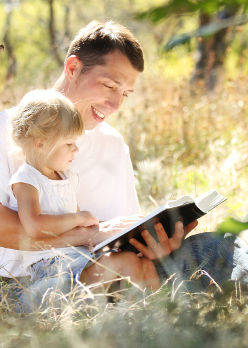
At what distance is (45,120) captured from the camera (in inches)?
80.4

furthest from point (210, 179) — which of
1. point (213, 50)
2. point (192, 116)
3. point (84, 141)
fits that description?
point (213, 50)

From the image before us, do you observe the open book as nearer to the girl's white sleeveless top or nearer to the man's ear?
the girl's white sleeveless top

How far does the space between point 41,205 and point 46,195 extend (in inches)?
1.7

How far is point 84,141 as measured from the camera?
2.60m

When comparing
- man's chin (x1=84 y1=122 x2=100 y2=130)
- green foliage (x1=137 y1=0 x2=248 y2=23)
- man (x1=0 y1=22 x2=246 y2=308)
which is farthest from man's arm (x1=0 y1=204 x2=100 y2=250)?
green foliage (x1=137 y1=0 x2=248 y2=23)

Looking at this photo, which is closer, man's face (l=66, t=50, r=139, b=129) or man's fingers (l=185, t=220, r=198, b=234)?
man's fingers (l=185, t=220, r=198, b=234)

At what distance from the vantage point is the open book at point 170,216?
178 centimetres

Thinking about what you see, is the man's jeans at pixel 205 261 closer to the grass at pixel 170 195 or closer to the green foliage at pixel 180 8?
the grass at pixel 170 195

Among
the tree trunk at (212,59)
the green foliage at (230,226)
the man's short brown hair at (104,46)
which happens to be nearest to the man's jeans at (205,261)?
the man's short brown hair at (104,46)

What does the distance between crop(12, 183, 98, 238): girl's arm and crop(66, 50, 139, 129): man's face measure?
0.52m

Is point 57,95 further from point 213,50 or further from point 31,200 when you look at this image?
point 213,50

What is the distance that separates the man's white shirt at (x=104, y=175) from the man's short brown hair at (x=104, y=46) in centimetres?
37

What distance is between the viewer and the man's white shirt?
8.38 feet

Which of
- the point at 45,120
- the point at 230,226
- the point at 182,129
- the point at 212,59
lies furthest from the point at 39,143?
the point at 212,59
